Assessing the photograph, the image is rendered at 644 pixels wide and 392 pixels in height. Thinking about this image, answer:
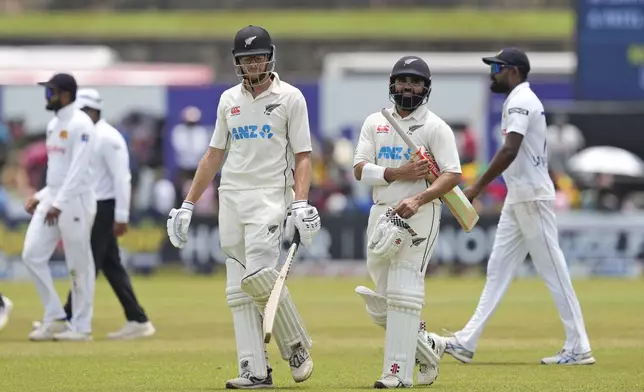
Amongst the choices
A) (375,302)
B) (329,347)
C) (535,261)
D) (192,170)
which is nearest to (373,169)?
(375,302)

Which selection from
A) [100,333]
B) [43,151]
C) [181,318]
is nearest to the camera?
[100,333]

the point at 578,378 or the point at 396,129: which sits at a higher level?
Answer: the point at 396,129

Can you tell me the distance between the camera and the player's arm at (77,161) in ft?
48.5

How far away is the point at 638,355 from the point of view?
13391mm

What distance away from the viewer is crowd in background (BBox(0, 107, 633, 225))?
2720 centimetres

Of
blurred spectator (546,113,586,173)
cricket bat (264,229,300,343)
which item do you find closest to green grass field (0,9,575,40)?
blurred spectator (546,113,586,173)

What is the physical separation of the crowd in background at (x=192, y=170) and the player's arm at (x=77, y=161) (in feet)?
33.1

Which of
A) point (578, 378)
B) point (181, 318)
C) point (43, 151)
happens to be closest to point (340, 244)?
point (43, 151)

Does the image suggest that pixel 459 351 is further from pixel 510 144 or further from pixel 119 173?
pixel 119 173

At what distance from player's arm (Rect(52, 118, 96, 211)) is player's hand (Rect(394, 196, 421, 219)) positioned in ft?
17.0

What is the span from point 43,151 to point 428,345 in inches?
605

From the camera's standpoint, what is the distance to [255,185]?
10.7m

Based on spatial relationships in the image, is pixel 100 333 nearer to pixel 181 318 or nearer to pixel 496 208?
pixel 181 318

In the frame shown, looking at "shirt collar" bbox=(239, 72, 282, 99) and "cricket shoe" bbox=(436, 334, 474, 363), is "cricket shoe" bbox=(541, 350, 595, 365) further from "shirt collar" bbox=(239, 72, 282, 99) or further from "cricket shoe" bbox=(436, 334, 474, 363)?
"shirt collar" bbox=(239, 72, 282, 99)
